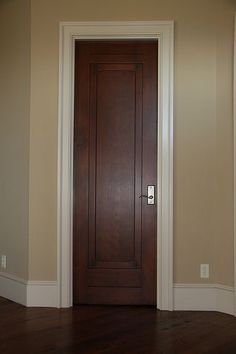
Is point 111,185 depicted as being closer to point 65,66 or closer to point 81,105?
point 81,105

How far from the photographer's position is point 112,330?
3.26m

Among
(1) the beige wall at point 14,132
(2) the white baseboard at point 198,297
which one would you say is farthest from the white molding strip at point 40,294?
(2) the white baseboard at point 198,297

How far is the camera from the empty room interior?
3.82 m

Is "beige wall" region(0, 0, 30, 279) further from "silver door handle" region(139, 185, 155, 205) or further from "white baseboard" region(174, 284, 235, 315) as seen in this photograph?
"white baseboard" region(174, 284, 235, 315)

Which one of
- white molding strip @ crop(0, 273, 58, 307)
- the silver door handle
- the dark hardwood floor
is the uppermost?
the silver door handle

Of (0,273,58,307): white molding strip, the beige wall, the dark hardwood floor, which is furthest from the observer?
the beige wall

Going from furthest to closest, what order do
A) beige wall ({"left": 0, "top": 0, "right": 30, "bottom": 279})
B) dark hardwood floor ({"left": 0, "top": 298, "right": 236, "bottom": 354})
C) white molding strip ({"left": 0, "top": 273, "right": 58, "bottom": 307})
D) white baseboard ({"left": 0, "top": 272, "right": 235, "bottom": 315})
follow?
1. beige wall ({"left": 0, "top": 0, "right": 30, "bottom": 279})
2. white molding strip ({"left": 0, "top": 273, "right": 58, "bottom": 307})
3. white baseboard ({"left": 0, "top": 272, "right": 235, "bottom": 315})
4. dark hardwood floor ({"left": 0, "top": 298, "right": 236, "bottom": 354})

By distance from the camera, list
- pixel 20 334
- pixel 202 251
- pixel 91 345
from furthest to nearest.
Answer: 1. pixel 202 251
2. pixel 20 334
3. pixel 91 345

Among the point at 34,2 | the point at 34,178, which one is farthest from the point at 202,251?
the point at 34,2

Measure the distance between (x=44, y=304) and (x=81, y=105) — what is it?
1805mm

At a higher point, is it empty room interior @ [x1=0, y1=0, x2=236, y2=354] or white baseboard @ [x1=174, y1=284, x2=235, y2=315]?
empty room interior @ [x1=0, y1=0, x2=236, y2=354]

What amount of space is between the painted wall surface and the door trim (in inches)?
2.4

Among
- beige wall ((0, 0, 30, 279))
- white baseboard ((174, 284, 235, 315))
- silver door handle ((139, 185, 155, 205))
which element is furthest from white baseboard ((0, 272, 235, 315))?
silver door handle ((139, 185, 155, 205))

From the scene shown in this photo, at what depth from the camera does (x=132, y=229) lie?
3.97 m
